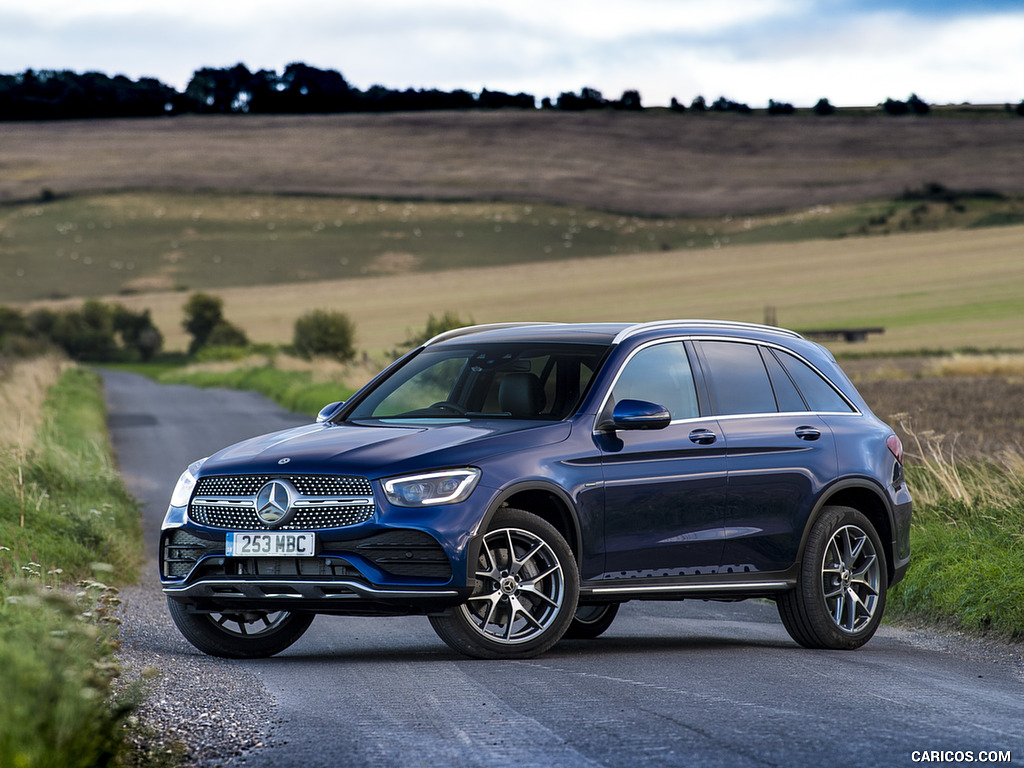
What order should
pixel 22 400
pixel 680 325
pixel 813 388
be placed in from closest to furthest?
pixel 680 325 < pixel 813 388 < pixel 22 400

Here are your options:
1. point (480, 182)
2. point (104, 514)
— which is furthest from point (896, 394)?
point (480, 182)

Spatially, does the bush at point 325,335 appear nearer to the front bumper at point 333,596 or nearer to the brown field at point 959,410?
the brown field at point 959,410

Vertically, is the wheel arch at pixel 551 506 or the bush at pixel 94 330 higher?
the wheel arch at pixel 551 506

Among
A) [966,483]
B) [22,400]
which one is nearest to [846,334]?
[22,400]

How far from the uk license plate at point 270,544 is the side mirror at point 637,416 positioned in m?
1.83

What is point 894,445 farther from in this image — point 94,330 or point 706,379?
point 94,330

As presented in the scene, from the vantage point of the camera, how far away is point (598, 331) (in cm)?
933

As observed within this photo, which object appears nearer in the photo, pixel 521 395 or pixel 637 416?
pixel 637 416

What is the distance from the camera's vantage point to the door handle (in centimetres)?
900

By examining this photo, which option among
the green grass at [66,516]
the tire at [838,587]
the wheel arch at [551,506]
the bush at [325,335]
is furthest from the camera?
the bush at [325,335]

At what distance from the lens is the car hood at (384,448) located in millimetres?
8000

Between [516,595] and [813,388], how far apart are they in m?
2.89

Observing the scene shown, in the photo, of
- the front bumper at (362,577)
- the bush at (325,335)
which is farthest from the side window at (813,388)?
the bush at (325,335)

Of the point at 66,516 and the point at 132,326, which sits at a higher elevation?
the point at 66,516
